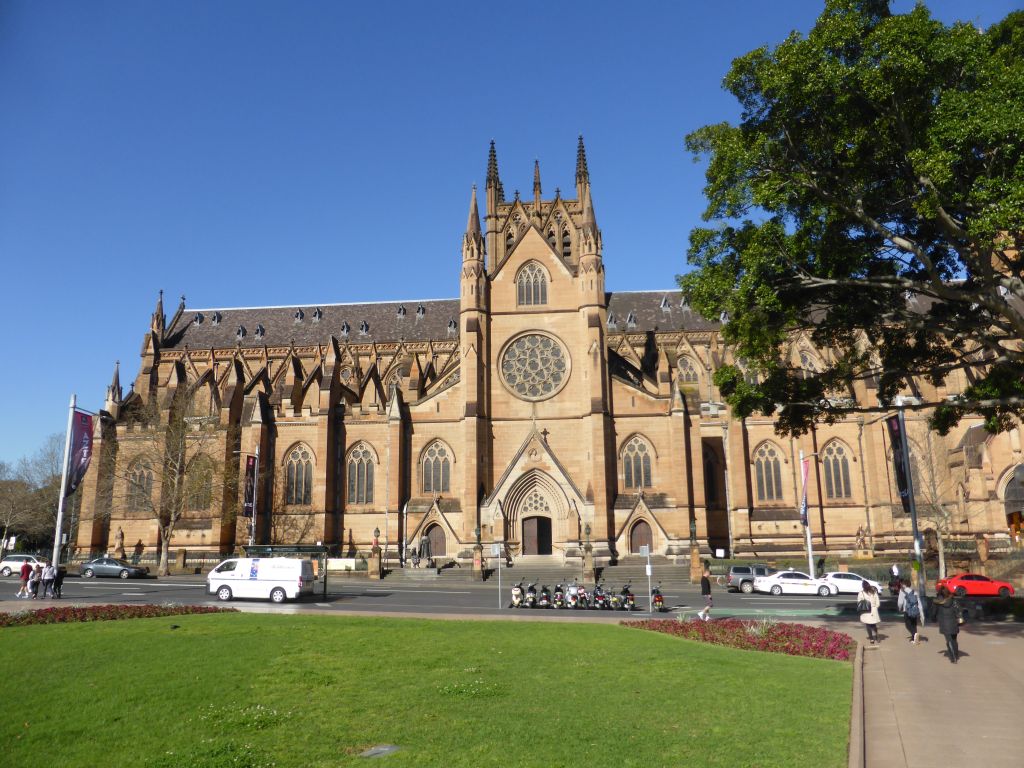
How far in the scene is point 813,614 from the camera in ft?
82.2

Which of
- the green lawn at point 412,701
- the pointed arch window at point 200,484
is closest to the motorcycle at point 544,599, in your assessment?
the green lawn at point 412,701

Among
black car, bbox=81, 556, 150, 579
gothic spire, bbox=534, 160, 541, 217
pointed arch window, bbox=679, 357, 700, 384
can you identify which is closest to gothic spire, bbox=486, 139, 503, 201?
gothic spire, bbox=534, 160, 541, 217

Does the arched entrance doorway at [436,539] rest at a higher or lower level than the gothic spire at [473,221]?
lower

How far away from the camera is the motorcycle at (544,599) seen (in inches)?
1083

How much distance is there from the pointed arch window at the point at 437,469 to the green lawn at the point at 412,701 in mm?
31336

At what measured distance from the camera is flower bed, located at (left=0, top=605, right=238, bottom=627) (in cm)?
2023

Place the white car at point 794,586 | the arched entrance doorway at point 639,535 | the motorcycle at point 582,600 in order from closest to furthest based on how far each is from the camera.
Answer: the motorcycle at point 582,600
the white car at point 794,586
the arched entrance doorway at point 639,535

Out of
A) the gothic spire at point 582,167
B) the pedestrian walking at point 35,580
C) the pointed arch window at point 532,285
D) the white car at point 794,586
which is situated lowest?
the white car at point 794,586

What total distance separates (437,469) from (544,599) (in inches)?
880

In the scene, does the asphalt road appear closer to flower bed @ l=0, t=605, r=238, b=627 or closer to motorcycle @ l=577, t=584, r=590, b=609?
motorcycle @ l=577, t=584, r=590, b=609

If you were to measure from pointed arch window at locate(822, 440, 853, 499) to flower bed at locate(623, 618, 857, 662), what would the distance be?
32.4 m

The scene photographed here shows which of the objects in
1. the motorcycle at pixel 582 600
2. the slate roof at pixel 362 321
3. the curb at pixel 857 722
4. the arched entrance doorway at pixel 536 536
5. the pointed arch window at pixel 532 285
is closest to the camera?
the curb at pixel 857 722

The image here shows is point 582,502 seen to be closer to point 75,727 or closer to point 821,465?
point 821,465

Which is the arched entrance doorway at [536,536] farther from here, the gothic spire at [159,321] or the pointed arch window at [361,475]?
the gothic spire at [159,321]
